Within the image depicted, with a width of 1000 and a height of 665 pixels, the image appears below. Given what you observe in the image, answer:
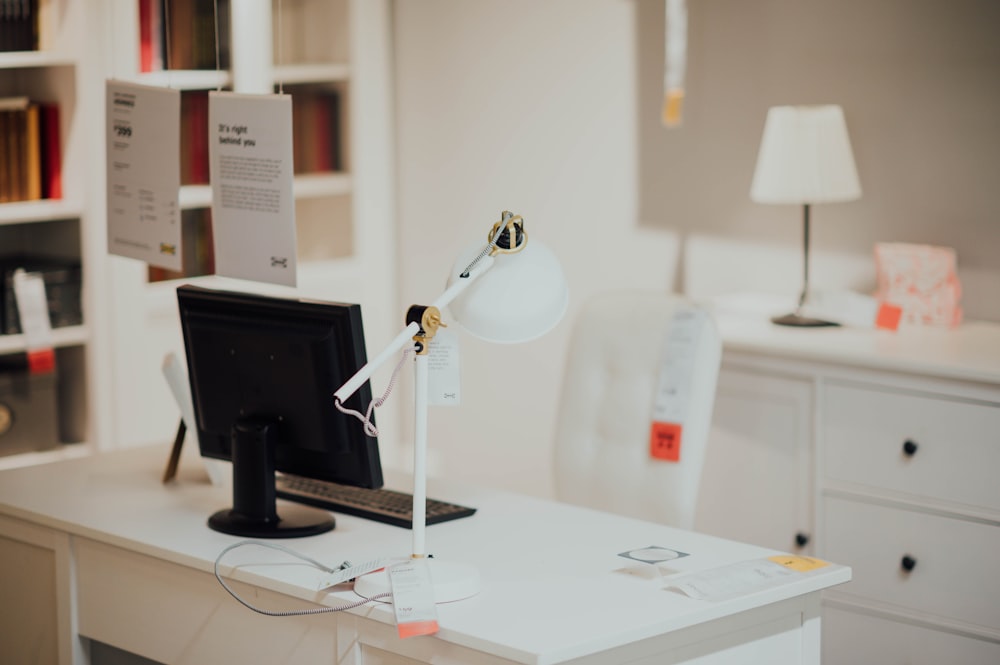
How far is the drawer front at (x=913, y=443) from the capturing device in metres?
2.97

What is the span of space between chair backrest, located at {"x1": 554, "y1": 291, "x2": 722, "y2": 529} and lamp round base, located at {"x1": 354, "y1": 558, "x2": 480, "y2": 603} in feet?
2.93

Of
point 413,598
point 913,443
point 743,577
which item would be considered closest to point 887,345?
point 913,443

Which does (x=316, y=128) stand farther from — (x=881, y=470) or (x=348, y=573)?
(x=348, y=573)

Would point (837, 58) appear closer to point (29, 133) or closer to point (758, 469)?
point (758, 469)

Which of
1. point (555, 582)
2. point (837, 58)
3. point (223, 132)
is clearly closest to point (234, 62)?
point (223, 132)

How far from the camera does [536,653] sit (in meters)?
1.89

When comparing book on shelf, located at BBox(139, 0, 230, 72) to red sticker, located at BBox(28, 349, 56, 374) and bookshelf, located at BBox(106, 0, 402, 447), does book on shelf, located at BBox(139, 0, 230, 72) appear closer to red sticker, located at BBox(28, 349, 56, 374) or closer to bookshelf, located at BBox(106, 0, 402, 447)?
bookshelf, located at BBox(106, 0, 402, 447)

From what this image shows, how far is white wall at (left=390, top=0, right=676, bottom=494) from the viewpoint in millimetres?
4309

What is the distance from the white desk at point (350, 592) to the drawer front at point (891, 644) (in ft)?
2.83

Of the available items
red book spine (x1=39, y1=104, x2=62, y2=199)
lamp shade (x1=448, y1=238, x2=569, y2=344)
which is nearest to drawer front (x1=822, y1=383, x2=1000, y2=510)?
lamp shade (x1=448, y1=238, x2=569, y2=344)

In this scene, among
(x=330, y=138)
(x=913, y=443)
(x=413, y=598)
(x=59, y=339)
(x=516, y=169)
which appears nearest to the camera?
(x=413, y=598)

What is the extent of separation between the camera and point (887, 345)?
10.6ft

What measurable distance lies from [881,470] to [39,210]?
2.53m

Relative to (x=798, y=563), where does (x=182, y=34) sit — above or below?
above
